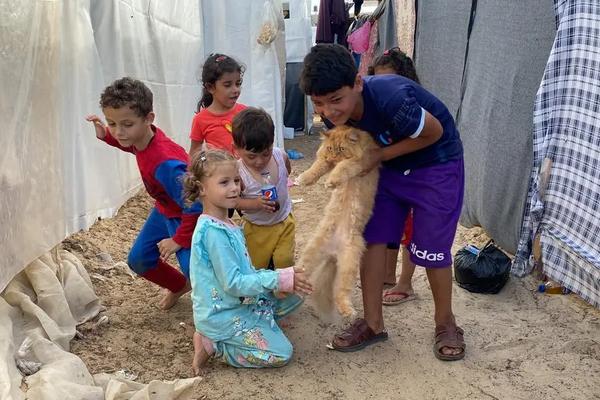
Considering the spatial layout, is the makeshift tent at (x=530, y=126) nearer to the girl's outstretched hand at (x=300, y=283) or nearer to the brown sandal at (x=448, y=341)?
the brown sandal at (x=448, y=341)

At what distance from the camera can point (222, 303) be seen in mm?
2951

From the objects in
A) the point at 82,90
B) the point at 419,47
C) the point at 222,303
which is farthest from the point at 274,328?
the point at 419,47

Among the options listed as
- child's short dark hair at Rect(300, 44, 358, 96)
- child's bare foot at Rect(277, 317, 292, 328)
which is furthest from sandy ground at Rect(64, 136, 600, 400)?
child's short dark hair at Rect(300, 44, 358, 96)

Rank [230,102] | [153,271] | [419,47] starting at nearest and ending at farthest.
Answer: [153,271]
[230,102]
[419,47]

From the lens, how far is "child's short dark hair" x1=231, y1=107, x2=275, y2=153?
10.1ft

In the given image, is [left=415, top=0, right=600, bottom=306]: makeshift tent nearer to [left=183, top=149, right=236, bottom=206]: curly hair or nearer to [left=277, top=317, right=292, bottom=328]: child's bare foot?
[left=277, top=317, right=292, bottom=328]: child's bare foot

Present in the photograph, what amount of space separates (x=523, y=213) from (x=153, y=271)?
2.44 metres

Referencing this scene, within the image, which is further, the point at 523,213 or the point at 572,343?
the point at 523,213

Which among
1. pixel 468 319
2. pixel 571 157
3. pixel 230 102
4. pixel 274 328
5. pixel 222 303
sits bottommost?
pixel 468 319

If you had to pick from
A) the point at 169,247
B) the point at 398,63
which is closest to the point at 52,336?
the point at 169,247

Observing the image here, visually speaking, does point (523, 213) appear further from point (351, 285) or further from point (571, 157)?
point (351, 285)

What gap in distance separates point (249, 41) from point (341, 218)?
Result: 5123mm

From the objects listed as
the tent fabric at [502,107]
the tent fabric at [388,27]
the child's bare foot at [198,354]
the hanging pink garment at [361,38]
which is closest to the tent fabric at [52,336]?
the child's bare foot at [198,354]

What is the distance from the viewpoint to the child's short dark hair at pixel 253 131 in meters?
3.08
